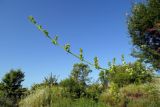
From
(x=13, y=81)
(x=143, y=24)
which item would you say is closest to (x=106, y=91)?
(x=143, y=24)

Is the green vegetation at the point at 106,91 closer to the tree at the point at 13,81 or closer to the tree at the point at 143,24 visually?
the tree at the point at 143,24

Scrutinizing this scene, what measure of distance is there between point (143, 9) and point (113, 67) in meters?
21.5

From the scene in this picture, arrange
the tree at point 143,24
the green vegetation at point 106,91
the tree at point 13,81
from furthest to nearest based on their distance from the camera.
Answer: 1. the tree at point 13,81
2. the tree at point 143,24
3. the green vegetation at point 106,91

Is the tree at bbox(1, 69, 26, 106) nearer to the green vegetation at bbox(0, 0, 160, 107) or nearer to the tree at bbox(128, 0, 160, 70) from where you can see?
the green vegetation at bbox(0, 0, 160, 107)

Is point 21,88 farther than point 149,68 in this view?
Yes

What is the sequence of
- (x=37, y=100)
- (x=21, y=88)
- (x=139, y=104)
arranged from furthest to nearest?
(x=21, y=88), (x=37, y=100), (x=139, y=104)

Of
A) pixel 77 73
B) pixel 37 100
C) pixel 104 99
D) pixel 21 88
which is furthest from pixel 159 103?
pixel 77 73

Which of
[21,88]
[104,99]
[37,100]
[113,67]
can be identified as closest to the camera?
[113,67]

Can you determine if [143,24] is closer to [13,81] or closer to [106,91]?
[106,91]

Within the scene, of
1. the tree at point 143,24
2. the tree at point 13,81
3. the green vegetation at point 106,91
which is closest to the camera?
the green vegetation at point 106,91

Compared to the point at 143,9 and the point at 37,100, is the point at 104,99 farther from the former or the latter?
the point at 143,9

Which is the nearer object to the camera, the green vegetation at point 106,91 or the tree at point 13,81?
the green vegetation at point 106,91

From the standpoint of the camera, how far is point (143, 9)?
79.3ft

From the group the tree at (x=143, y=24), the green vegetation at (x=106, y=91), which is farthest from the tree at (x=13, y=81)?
the tree at (x=143, y=24)
